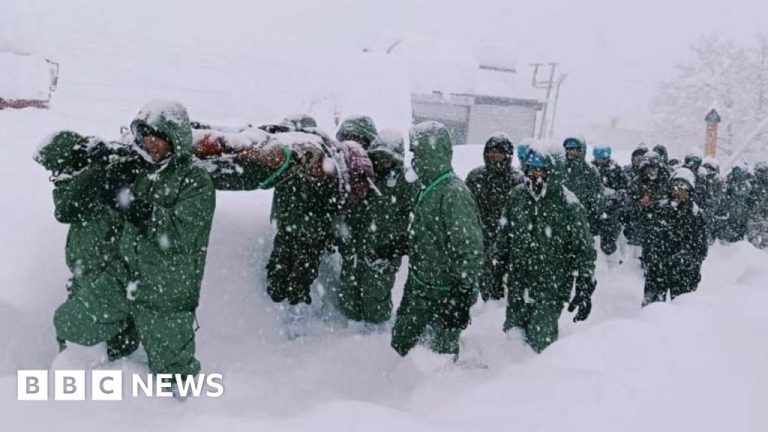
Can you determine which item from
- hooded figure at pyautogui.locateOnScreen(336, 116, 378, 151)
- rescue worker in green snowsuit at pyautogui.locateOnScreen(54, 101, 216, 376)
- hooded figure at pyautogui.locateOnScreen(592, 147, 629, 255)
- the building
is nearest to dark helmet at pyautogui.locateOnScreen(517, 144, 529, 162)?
hooded figure at pyautogui.locateOnScreen(336, 116, 378, 151)

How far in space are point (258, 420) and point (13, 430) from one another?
1151 mm

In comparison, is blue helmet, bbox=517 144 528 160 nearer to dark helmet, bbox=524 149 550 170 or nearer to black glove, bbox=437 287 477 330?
dark helmet, bbox=524 149 550 170

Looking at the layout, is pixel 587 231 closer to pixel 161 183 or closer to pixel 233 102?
pixel 161 183

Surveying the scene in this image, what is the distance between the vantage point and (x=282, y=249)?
502cm

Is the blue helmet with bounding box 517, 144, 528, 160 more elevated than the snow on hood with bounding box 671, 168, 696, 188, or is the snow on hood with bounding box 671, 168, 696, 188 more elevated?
the blue helmet with bounding box 517, 144, 528, 160

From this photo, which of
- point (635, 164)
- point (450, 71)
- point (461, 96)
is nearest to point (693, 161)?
point (635, 164)

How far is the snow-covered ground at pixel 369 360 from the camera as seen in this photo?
289 cm

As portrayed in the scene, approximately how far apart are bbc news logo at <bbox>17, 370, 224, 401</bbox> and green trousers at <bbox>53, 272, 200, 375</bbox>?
0.24ft

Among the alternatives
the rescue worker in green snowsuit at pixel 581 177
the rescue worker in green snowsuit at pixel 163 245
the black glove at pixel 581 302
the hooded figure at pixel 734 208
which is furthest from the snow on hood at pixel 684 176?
the hooded figure at pixel 734 208

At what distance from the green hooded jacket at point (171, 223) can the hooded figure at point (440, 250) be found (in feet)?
4.81

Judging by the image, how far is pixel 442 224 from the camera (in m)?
4.19

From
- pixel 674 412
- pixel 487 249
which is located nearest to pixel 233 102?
pixel 487 249

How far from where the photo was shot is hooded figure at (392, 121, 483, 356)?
4098mm

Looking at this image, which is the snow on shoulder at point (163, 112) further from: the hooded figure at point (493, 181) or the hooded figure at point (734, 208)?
the hooded figure at point (734, 208)
